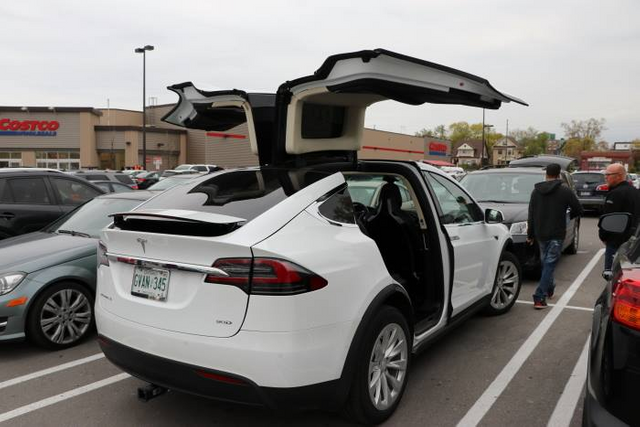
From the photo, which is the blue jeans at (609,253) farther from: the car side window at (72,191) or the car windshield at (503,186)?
the car side window at (72,191)

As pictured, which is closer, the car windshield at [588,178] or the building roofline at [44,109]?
the car windshield at [588,178]

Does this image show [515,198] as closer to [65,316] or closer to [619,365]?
[619,365]

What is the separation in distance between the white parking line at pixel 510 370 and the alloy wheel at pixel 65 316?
361 centimetres

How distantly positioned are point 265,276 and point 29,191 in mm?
6405

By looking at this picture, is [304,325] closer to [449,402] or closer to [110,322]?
[110,322]

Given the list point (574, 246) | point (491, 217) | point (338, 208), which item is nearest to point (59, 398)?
point (338, 208)

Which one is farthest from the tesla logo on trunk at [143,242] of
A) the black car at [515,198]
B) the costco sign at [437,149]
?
the costco sign at [437,149]

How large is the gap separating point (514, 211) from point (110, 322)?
6.21m

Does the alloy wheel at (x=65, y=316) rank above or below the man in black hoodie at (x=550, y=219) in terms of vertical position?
below

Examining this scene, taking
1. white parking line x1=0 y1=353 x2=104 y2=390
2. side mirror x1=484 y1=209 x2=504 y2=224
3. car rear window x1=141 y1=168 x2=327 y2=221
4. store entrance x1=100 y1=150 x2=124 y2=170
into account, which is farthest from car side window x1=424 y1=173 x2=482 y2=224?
store entrance x1=100 y1=150 x2=124 y2=170

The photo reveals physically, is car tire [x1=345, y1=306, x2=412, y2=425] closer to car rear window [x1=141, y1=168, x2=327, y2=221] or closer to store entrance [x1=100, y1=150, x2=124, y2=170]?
car rear window [x1=141, y1=168, x2=327, y2=221]

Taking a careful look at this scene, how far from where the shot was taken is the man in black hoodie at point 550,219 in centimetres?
590

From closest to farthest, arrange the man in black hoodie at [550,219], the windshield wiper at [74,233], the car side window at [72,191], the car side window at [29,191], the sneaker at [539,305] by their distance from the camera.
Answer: the windshield wiper at [74,233]
the man in black hoodie at [550,219]
the sneaker at [539,305]
the car side window at [29,191]
the car side window at [72,191]

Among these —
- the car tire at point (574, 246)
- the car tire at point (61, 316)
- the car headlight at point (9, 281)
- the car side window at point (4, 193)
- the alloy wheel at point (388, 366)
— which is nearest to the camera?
the alloy wheel at point (388, 366)
